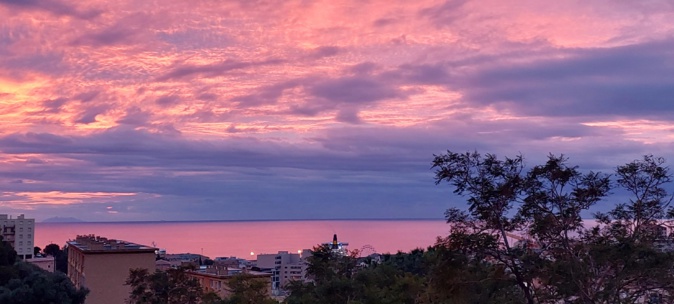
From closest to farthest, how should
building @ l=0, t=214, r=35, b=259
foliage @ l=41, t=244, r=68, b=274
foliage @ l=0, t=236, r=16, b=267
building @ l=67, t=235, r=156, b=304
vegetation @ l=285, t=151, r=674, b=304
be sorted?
vegetation @ l=285, t=151, r=674, b=304
foliage @ l=0, t=236, r=16, b=267
building @ l=67, t=235, r=156, b=304
foliage @ l=41, t=244, r=68, b=274
building @ l=0, t=214, r=35, b=259

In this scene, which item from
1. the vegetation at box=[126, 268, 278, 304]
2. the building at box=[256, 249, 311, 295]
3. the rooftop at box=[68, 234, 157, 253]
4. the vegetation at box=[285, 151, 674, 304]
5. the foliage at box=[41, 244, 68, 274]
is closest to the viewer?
the vegetation at box=[285, 151, 674, 304]

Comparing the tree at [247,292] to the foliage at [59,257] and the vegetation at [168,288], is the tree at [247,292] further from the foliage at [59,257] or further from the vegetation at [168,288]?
the foliage at [59,257]

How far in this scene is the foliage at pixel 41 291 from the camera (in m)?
31.0

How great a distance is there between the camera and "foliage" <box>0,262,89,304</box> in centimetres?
3102

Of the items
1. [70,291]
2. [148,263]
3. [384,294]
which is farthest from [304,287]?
[148,263]

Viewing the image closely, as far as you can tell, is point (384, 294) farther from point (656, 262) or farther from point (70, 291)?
point (70, 291)

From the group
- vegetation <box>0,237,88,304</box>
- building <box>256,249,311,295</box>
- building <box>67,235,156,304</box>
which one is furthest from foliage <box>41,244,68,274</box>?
vegetation <box>0,237,88,304</box>

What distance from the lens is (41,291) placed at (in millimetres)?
32000

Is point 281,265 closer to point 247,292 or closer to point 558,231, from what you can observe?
point 247,292

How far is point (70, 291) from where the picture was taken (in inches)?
1312

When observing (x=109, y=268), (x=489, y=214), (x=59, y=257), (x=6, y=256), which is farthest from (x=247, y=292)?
(x=59, y=257)

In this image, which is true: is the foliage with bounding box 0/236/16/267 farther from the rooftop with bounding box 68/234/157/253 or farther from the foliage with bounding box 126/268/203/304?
the foliage with bounding box 126/268/203/304

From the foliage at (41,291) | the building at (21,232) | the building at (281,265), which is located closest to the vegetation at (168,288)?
the foliage at (41,291)

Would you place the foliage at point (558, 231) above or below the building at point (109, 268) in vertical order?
above
